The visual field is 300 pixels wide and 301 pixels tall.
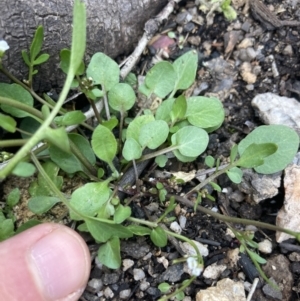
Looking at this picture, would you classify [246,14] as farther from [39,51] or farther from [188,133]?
[39,51]

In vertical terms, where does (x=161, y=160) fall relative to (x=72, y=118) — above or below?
below

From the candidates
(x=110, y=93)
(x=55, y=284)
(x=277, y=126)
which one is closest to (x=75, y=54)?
(x=110, y=93)

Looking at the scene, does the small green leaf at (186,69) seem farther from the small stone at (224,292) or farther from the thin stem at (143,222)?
the small stone at (224,292)

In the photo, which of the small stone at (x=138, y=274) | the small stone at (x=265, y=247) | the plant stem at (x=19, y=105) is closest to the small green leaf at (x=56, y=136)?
the plant stem at (x=19, y=105)

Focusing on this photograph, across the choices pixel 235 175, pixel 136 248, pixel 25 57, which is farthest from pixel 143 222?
pixel 25 57

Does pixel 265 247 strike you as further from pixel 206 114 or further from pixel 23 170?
pixel 23 170

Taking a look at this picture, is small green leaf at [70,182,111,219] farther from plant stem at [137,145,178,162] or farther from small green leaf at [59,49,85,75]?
small green leaf at [59,49,85,75]
